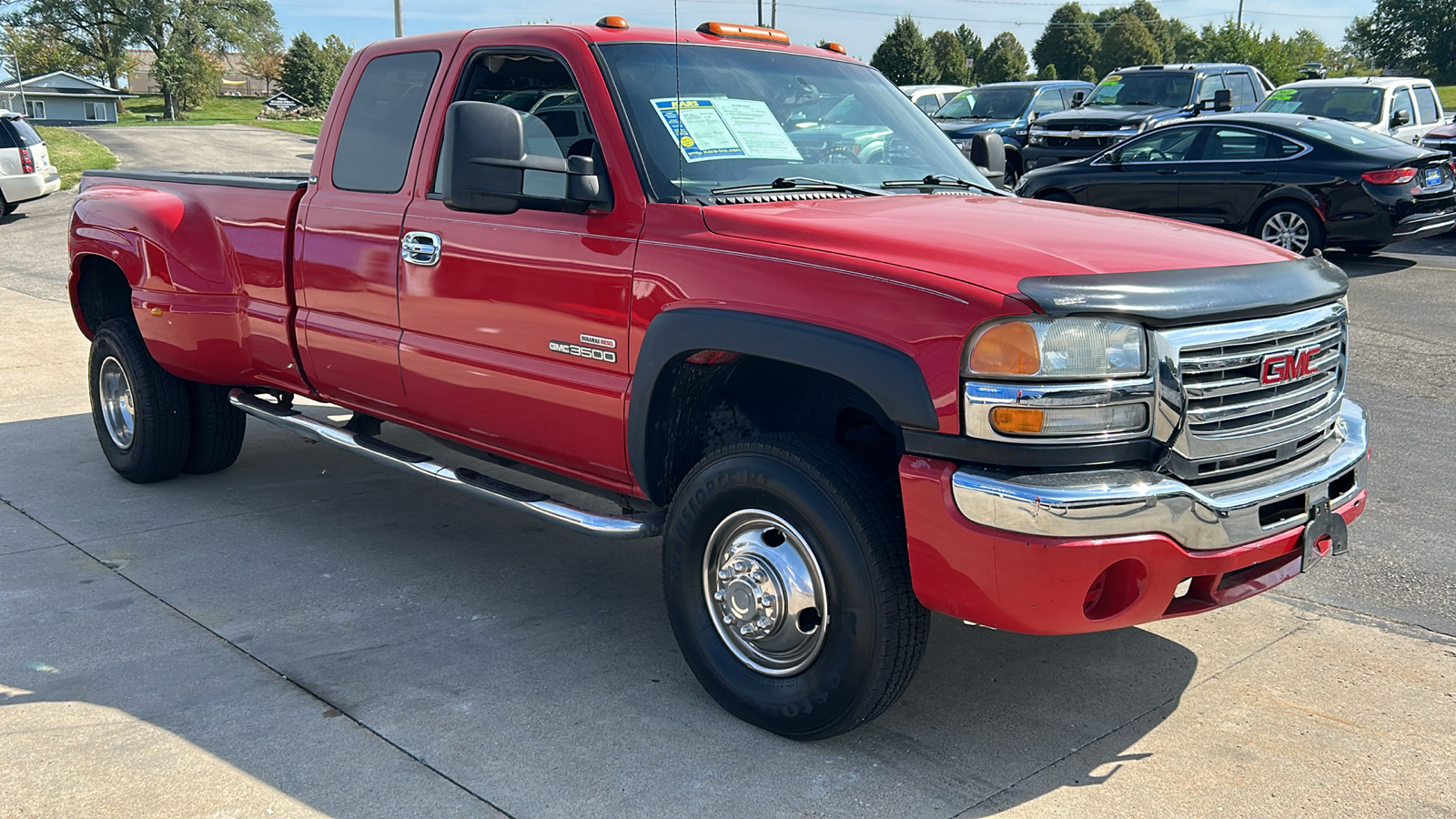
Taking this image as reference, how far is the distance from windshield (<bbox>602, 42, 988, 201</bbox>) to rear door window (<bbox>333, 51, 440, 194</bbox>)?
0.97 m

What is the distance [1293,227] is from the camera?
39.5 feet

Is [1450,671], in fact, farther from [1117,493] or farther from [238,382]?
[238,382]

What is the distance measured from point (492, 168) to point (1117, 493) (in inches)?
80.6

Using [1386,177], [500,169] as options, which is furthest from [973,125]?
[500,169]

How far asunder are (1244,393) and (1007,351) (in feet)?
2.27

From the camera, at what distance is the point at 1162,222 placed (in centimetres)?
407

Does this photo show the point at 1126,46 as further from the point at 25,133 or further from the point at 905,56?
the point at 25,133

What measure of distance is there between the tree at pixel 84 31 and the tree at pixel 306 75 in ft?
73.3

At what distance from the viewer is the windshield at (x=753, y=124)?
13.1 feet

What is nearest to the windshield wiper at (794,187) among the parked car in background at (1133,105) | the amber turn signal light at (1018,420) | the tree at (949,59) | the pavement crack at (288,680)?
the amber turn signal light at (1018,420)

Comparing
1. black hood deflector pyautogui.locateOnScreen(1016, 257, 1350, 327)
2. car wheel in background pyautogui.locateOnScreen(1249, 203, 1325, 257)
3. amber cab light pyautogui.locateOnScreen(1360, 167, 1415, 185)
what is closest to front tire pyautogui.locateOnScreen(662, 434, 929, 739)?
black hood deflector pyautogui.locateOnScreen(1016, 257, 1350, 327)

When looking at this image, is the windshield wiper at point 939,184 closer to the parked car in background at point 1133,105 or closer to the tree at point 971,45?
the parked car in background at point 1133,105

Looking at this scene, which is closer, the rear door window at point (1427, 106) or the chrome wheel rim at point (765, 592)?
the chrome wheel rim at point (765, 592)

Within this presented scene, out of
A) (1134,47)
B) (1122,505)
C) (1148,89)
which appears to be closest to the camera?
(1122,505)
